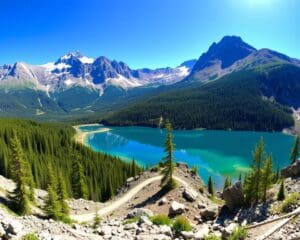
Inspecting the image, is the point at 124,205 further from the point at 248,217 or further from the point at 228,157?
the point at 228,157

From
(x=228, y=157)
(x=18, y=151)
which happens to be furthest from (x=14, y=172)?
(x=228, y=157)

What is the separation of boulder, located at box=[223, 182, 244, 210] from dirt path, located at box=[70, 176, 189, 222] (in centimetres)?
2265

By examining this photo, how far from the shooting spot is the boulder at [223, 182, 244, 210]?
33312 mm

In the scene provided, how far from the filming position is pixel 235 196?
1323 inches

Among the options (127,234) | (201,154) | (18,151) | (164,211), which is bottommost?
(201,154)

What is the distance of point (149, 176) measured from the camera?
65.4 metres

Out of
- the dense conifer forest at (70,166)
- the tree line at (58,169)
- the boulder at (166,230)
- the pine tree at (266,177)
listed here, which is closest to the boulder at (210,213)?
the pine tree at (266,177)

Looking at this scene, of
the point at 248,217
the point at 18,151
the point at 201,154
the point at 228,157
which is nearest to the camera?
the point at 248,217

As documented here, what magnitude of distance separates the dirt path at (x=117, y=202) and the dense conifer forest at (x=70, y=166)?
361 inches

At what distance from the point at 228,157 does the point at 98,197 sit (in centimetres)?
8718

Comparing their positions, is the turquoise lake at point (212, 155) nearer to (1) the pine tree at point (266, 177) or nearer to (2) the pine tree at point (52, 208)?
(1) the pine tree at point (266, 177)

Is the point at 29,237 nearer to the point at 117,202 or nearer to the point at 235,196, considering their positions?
the point at 235,196

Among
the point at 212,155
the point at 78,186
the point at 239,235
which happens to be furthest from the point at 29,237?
the point at 212,155

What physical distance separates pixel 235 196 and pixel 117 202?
2973 centimetres
